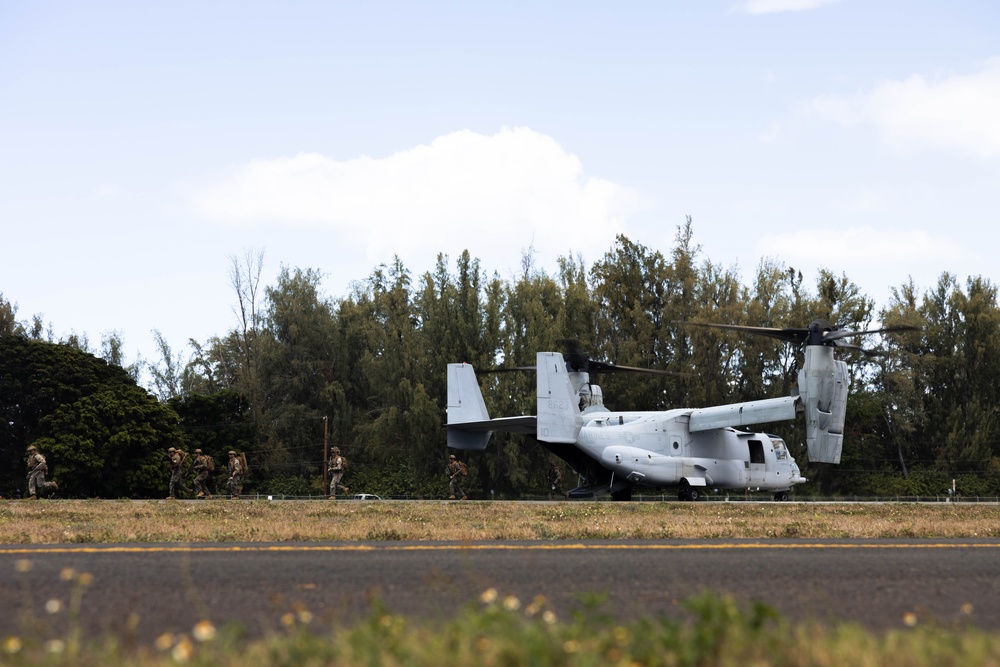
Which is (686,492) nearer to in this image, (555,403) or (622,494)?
(622,494)

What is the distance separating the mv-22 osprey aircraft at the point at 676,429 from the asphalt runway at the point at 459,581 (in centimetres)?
2197

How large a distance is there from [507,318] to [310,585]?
50040 mm

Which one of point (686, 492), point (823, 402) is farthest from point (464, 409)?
point (823, 402)

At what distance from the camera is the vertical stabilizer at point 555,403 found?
33875 mm

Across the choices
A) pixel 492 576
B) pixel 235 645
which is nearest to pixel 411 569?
pixel 492 576

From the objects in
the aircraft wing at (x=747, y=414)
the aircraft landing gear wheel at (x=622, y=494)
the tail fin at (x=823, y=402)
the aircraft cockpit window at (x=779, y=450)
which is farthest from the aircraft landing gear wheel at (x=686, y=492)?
the tail fin at (x=823, y=402)

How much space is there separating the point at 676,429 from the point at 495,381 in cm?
1978

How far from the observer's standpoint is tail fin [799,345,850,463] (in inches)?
1228

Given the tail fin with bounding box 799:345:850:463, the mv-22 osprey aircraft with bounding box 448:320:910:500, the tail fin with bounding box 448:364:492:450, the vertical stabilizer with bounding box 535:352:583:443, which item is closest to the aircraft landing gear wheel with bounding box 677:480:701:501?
the mv-22 osprey aircraft with bounding box 448:320:910:500

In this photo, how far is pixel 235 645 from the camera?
4.52 metres

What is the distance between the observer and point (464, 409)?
124 feet

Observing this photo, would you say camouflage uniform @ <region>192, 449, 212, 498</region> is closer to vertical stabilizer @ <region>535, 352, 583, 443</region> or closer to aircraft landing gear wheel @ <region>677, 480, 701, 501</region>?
vertical stabilizer @ <region>535, 352, 583, 443</region>

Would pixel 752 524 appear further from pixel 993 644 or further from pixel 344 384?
pixel 344 384

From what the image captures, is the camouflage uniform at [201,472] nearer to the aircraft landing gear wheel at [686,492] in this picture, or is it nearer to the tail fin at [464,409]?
the tail fin at [464,409]
